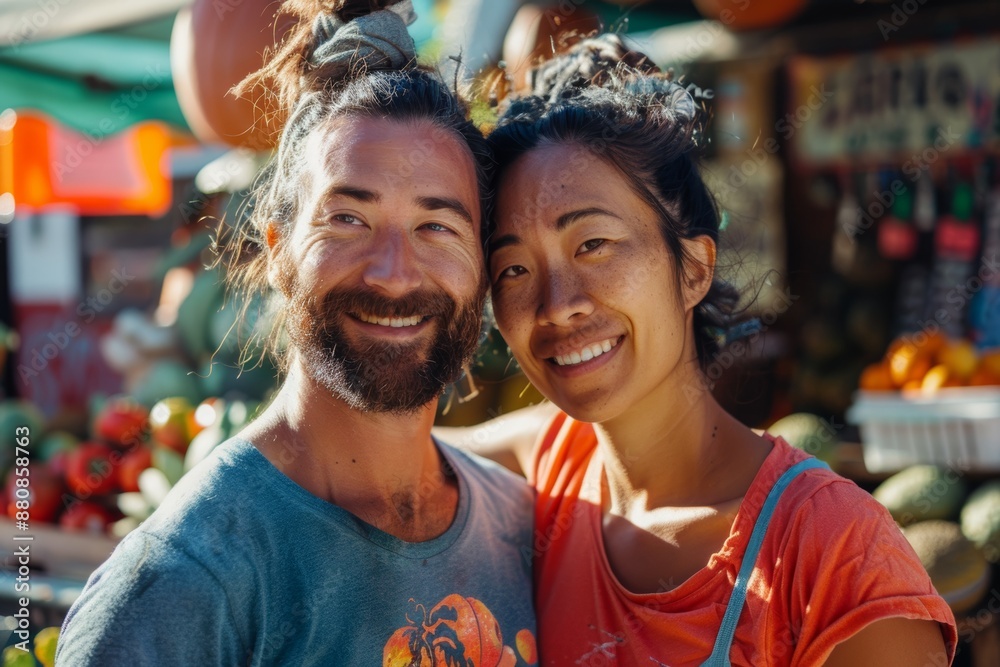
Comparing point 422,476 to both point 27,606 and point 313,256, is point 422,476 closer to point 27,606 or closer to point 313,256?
point 313,256

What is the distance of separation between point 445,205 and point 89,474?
2936 millimetres

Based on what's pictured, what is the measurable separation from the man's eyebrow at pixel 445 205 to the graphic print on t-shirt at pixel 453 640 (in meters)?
0.72

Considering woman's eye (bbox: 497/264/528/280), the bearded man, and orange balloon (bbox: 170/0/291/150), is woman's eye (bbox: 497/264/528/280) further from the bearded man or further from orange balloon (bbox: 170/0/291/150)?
orange balloon (bbox: 170/0/291/150)

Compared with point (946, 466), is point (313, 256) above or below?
above

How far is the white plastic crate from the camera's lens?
11.3 feet

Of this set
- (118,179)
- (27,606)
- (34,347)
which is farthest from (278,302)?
(34,347)

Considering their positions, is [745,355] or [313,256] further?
[745,355]

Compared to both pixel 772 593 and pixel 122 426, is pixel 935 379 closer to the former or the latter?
pixel 772 593

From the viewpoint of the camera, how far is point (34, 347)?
23.0 ft

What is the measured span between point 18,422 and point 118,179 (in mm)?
1932

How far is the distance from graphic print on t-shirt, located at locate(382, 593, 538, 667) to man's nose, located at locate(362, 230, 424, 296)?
56cm

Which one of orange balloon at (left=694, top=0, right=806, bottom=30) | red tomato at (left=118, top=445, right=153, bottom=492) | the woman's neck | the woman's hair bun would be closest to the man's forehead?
the woman's hair bun

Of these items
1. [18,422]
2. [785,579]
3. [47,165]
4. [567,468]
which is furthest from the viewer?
[47,165]

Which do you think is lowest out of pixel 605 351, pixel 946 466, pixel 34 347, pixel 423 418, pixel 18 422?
pixel 34 347
